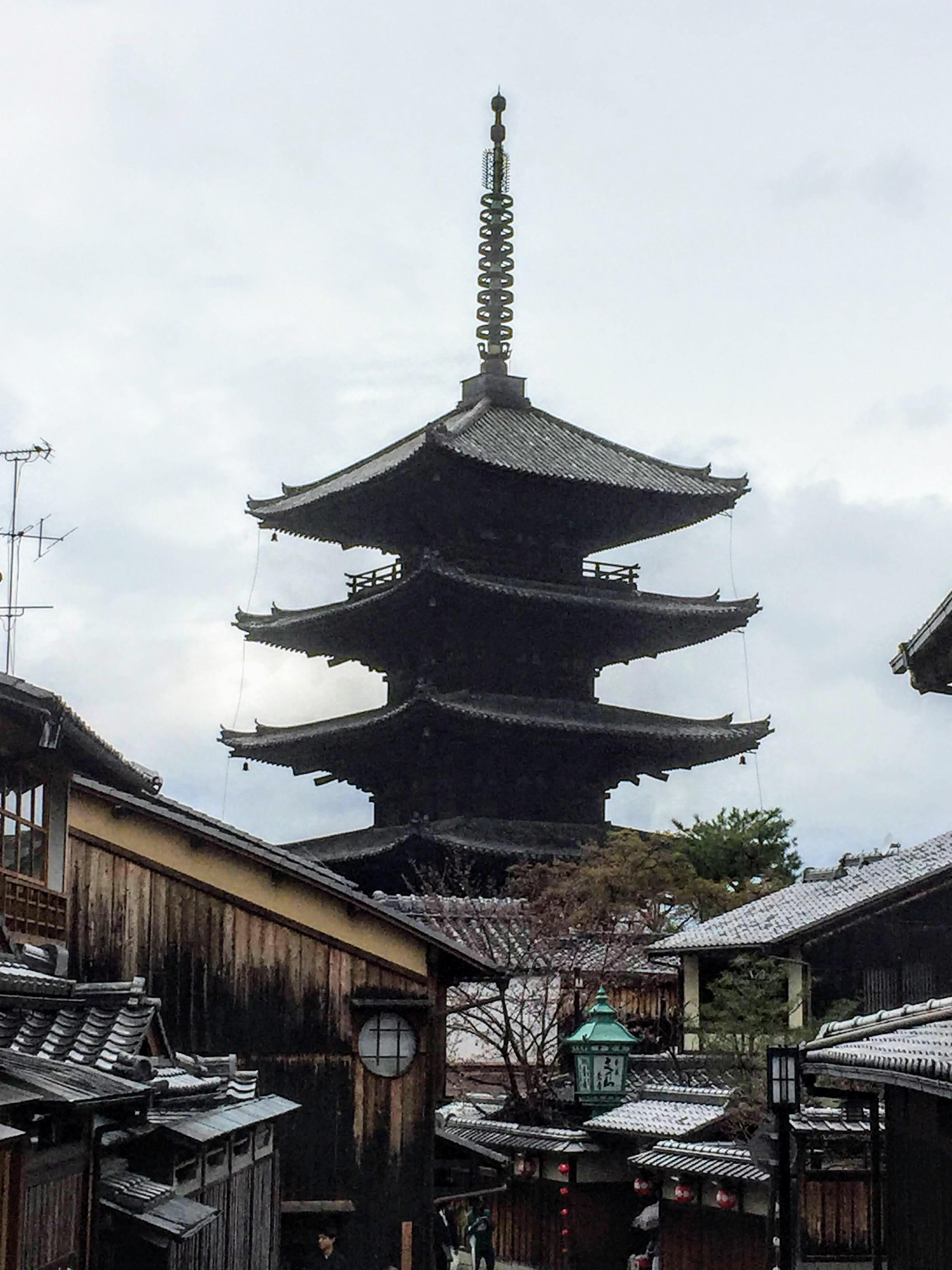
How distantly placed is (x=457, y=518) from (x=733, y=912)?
14.8 metres

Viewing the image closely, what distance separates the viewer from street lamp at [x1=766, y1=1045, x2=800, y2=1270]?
20.4 meters

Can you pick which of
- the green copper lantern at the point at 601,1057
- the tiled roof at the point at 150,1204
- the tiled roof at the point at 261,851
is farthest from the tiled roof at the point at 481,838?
the tiled roof at the point at 150,1204

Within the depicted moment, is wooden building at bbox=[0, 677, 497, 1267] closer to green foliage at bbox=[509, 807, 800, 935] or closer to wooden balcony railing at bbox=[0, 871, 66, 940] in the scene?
wooden balcony railing at bbox=[0, 871, 66, 940]

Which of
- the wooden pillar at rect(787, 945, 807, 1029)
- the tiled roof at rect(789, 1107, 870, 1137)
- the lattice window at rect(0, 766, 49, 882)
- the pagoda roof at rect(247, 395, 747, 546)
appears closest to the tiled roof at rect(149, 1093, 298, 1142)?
the lattice window at rect(0, 766, 49, 882)

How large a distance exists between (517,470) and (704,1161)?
21720 millimetres

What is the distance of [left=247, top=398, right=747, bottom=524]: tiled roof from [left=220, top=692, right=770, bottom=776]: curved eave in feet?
17.5

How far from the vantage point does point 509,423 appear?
50031 millimetres

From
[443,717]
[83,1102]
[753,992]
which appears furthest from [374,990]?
[443,717]

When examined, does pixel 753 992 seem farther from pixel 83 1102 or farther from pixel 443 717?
pixel 83 1102

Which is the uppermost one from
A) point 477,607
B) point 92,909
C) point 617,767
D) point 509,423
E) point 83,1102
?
point 509,423

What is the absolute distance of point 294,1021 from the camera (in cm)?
2269

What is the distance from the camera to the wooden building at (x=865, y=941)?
32.3 metres

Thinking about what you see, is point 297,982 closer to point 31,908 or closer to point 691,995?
point 31,908

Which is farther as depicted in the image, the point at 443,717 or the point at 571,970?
the point at 443,717
